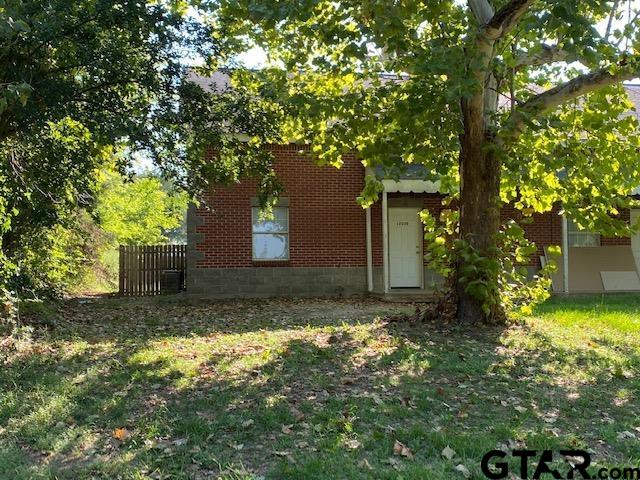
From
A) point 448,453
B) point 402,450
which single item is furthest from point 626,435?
point 402,450

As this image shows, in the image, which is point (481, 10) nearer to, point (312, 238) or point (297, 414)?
point (297, 414)

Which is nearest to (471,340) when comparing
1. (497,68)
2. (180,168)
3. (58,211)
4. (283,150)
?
(497,68)

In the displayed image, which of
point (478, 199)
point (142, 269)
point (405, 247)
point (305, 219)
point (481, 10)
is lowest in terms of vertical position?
point (142, 269)

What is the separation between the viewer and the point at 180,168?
8.45m

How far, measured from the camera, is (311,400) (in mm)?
5074

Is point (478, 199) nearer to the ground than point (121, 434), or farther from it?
farther from it

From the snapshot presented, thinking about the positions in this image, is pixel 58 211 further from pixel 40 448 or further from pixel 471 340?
pixel 471 340

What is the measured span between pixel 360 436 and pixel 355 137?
4917mm

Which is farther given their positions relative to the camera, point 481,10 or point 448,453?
point 481,10

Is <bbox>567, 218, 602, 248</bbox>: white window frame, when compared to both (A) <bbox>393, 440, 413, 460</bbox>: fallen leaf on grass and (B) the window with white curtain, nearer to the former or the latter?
(B) the window with white curtain

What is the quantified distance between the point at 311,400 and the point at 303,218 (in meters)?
9.46

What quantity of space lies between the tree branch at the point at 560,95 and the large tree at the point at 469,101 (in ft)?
0.05

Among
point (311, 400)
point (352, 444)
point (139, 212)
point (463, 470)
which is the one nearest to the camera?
point (463, 470)

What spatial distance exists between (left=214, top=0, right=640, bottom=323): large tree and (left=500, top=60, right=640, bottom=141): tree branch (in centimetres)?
2
